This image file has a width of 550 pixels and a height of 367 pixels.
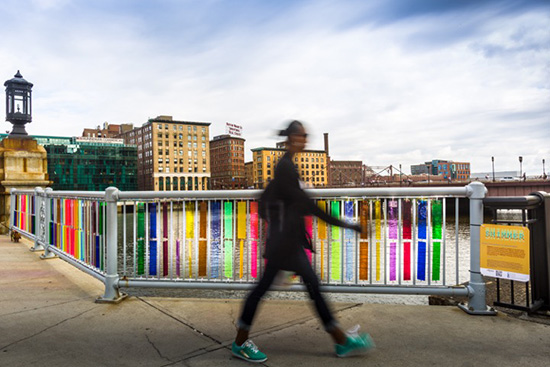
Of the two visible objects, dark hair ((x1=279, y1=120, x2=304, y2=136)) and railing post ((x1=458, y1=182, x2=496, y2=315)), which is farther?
railing post ((x1=458, y1=182, x2=496, y2=315))

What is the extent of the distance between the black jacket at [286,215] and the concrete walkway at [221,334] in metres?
0.86

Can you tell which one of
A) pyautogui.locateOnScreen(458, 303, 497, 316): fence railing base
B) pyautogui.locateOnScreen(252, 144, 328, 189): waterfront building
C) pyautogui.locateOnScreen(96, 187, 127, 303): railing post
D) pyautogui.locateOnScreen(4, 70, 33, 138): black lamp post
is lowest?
pyautogui.locateOnScreen(458, 303, 497, 316): fence railing base

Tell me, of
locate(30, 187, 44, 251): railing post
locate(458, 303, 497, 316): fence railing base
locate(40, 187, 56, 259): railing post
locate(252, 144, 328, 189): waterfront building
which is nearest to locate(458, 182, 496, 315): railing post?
locate(458, 303, 497, 316): fence railing base

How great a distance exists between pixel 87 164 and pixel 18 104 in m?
93.9

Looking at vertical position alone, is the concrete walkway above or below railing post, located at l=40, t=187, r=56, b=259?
below

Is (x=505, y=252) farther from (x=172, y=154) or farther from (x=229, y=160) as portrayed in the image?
(x=229, y=160)

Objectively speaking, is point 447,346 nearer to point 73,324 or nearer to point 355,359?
point 355,359

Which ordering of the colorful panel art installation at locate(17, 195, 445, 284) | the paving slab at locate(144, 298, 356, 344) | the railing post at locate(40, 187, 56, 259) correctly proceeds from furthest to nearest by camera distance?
the railing post at locate(40, 187, 56, 259)
the colorful panel art installation at locate(17, 195, 445, 284)
the paving slab at locate(144, 298, 356, 344)

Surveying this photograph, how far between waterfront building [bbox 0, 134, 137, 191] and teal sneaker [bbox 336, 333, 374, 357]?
9996 cm

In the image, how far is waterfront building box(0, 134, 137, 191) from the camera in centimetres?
9444

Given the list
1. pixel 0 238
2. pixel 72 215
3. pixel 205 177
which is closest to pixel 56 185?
pixel 205 177

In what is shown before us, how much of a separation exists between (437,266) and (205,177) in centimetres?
13740

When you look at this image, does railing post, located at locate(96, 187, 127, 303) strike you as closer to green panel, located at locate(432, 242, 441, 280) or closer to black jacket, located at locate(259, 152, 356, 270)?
black jacket, located at locate(259, 152, 356, 270)

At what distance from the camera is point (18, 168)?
1182 centimetres
